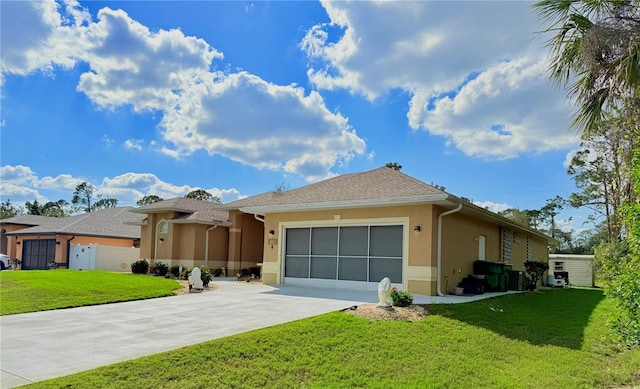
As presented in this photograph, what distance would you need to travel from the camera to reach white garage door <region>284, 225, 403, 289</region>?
44.9 feet

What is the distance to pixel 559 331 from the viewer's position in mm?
9438

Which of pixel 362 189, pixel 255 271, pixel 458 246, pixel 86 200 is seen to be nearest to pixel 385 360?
pixel 458 246

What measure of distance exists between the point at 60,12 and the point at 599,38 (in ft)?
45.7

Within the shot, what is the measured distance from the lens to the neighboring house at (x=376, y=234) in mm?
12945

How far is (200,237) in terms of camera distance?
22891mm

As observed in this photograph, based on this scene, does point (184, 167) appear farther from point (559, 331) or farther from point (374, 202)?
point (559, 331)

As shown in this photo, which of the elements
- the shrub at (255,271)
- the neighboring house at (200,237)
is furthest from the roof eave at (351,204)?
the neighboring house at (200,237)

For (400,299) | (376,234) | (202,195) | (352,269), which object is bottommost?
(400,299)

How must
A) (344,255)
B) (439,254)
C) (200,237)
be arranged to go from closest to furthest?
(439,254) → (344,255) → (200,237)

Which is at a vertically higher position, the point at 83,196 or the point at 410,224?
the point at 83,196

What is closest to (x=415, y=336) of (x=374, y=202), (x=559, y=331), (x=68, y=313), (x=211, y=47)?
(x=559, y=331)

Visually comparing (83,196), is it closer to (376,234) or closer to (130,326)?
(376,234)

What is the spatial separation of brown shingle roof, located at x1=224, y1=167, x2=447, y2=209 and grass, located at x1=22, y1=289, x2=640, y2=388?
472 centimetres

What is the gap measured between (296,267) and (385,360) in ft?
31.3
